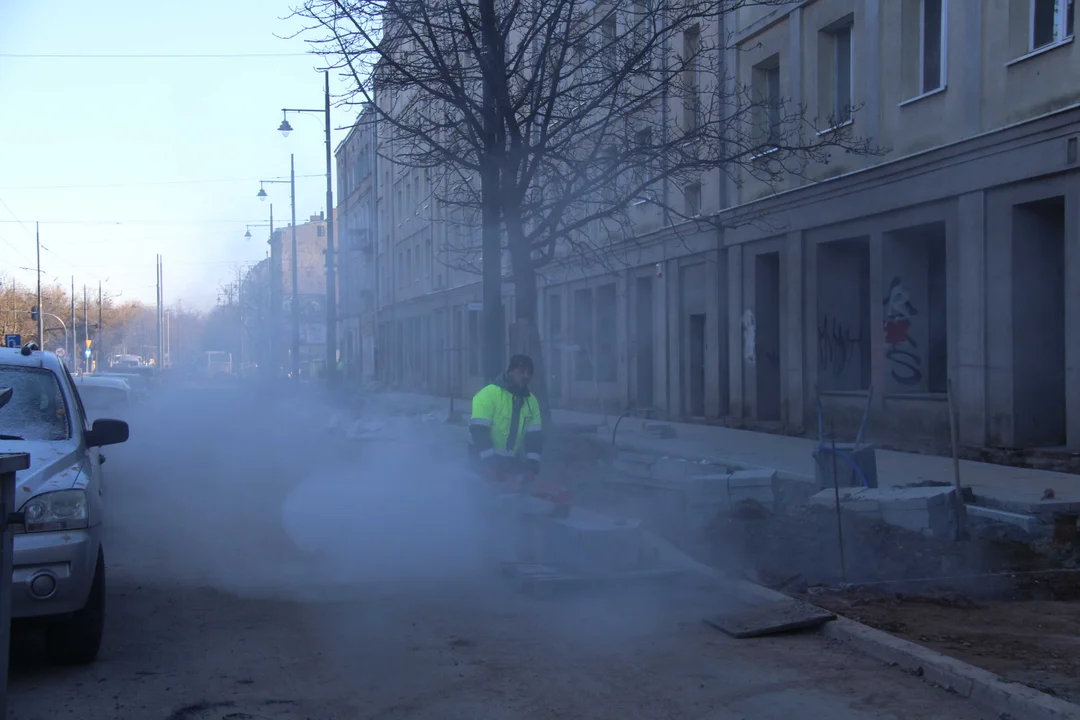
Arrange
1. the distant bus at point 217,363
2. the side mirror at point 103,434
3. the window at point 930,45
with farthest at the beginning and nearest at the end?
the distant bus at point 217,363, the window at point 930,45, the side mirror at point 103,434

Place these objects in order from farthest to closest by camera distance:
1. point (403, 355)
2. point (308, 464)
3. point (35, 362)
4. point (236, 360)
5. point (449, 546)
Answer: point (236, 360)
point (403, 355)
point (308, 464)
point (449, 546)
point (35, 362)

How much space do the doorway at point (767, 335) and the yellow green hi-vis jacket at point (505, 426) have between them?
12.1m

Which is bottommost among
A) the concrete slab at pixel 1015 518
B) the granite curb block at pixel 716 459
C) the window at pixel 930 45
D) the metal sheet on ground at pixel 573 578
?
the metal sheet on ground at pixel 573 578

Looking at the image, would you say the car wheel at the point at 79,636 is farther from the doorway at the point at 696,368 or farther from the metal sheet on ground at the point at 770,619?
the doorway at the point at 696,368

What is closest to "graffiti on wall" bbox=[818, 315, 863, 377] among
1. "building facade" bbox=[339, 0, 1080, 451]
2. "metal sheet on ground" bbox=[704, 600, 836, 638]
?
"building facade" bbox=[339, 0, 1080, 451]

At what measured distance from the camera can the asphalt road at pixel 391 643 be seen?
14.9 ft

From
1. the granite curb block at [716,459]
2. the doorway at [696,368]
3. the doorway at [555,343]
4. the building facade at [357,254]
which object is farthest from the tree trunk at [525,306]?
the building facade at [357,254]

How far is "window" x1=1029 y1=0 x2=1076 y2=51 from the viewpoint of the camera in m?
11.9

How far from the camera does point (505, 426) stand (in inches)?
300

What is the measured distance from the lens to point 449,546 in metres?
8.30

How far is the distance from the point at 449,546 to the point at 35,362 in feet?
11.2

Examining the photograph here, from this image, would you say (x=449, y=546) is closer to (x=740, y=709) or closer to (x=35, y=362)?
(x=35, y=362)

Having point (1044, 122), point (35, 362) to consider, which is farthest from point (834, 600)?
point (1044, 122)

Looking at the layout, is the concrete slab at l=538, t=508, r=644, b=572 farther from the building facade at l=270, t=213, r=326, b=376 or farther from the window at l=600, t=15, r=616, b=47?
the building facade at l=270, t=213, r=326, b=376
